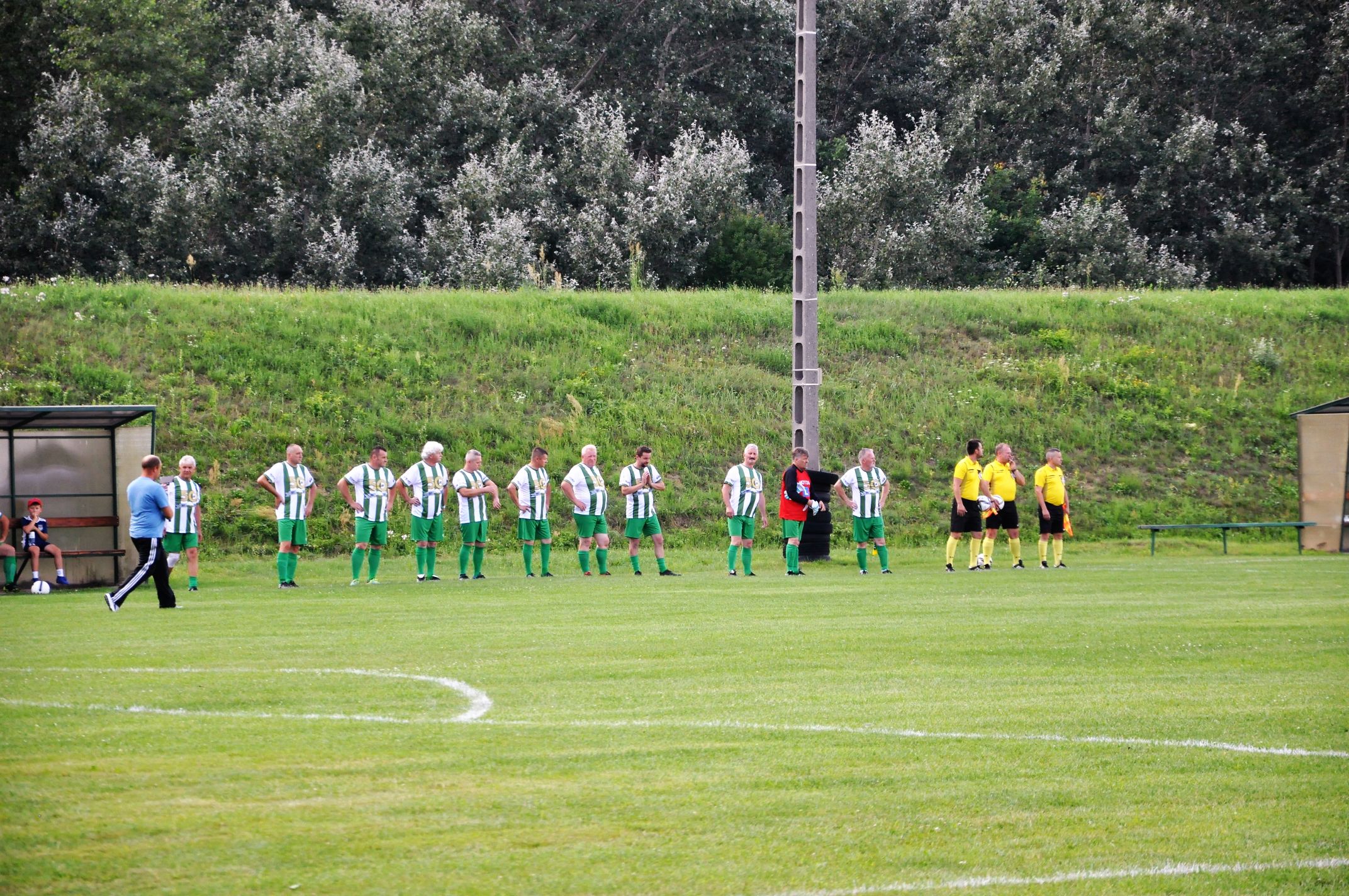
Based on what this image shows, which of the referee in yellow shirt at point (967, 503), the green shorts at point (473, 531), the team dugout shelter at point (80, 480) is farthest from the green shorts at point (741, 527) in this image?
the team dugout shelter at point (80, 480)

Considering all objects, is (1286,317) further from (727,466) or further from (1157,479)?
(727,466)

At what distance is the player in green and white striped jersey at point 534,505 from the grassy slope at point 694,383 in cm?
537

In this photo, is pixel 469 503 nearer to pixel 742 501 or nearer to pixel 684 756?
pixel 742 501

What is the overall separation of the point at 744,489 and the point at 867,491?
5.90ft

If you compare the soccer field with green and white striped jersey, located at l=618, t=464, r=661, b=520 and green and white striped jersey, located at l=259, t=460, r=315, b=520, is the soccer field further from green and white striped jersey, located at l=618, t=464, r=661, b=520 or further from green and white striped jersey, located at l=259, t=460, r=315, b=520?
green and white striped jersey, located at l=618, t=464, r=661, b=520

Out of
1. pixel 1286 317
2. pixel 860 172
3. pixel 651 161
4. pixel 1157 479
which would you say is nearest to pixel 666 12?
pixel 651 161

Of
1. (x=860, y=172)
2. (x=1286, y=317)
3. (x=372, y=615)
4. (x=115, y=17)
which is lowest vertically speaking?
(x=372, y=615)

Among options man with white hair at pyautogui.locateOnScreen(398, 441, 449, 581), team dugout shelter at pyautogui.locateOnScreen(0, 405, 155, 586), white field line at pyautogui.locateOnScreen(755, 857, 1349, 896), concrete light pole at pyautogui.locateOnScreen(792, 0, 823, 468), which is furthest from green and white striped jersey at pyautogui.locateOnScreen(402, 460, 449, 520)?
white field line at pyautogui.locateOnScreen(755, 857, 1349, 896)

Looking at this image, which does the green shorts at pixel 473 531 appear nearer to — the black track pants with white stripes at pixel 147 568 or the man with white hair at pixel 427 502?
the man with white hair at pixel 427 502

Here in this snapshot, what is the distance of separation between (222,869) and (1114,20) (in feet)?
166

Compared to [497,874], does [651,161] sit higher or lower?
higher

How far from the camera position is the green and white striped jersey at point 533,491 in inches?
859

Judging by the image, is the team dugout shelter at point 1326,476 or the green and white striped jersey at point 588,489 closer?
the green and white striped jersey at point 588,489

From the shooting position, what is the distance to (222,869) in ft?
17.4
